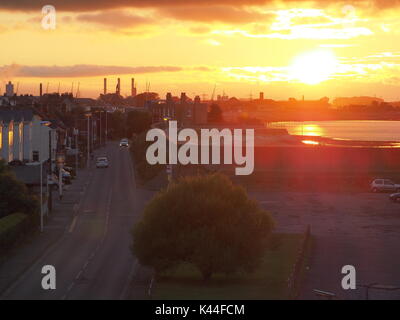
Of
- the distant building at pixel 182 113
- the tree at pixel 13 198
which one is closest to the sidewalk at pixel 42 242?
the tree at pixel 13 198

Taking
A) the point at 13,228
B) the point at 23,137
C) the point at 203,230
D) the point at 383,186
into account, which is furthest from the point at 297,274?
the point at 23,137

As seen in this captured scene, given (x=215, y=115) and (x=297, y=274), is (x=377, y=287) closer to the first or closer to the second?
(x=297, y=274)

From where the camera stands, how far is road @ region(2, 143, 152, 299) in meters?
15.4

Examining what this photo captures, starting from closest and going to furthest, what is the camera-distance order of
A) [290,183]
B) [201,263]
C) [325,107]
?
[201,263]
[290,183]
[325,107]

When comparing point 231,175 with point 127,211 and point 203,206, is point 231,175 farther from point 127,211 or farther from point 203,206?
point 203,206

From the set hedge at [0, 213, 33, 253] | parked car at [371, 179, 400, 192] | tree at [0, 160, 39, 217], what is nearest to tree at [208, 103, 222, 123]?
parked car at [371, 179, 400, 192]

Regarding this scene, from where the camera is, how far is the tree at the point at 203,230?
16172 millimetres

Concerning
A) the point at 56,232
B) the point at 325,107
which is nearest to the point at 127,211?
the point at 56,232

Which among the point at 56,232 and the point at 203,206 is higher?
the point at 203,206

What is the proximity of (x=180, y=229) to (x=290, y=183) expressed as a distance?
78.4 ft

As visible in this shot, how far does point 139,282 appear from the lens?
16312mm

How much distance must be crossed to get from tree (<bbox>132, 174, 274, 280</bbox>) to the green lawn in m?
0.31

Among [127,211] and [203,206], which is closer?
[203,206]

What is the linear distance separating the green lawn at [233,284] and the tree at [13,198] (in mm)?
7260
